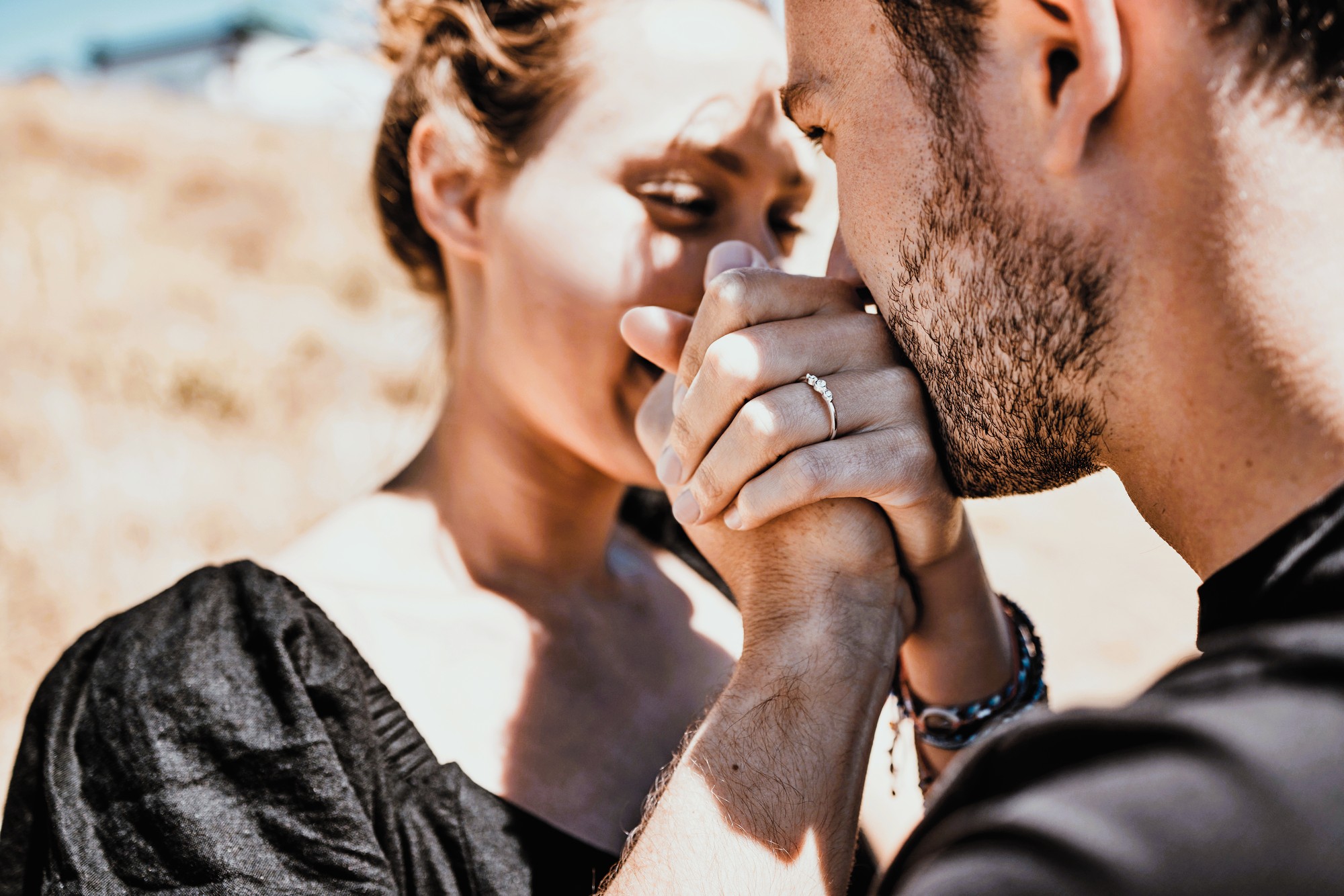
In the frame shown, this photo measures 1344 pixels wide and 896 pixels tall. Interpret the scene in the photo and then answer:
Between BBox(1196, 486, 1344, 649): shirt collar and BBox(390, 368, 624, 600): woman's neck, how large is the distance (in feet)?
4.51

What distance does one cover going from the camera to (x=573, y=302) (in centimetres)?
174

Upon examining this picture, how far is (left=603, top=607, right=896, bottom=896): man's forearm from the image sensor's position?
46.0 inches

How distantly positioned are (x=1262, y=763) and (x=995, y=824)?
20cm

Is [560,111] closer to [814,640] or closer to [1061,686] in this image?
[814,640]

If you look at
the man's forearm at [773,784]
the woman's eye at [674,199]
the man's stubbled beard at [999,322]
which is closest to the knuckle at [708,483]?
the man's forearm at [773,784]

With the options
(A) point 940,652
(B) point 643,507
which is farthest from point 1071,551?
(A) point 940,652

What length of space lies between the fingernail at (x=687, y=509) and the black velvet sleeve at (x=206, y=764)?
60 cm

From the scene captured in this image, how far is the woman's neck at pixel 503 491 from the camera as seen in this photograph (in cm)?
200

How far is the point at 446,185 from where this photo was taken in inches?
76.6

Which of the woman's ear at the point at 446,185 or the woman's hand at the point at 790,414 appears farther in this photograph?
the woman's ear at the point at 446,185

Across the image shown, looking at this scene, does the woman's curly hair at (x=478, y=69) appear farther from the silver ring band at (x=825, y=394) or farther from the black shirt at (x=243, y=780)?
the black shirt at (x=243, y=780)

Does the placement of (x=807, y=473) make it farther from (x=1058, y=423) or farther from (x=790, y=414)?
(x=1058, y=423)

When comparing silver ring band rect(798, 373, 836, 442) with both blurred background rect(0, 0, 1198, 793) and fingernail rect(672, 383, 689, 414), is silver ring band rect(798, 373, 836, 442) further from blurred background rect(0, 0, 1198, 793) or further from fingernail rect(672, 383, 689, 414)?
blurred background rect(0, 0, 1198, 793)

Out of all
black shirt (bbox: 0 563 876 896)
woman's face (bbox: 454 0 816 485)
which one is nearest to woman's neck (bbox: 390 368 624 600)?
woman's face (bbox: 454 0 816 485)
